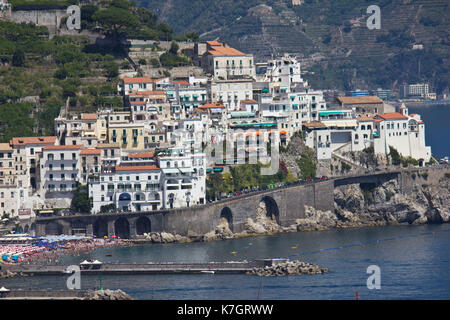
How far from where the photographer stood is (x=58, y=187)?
95.1 meters

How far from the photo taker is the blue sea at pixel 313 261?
7156 cm

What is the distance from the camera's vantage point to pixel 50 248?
88312 millimetres

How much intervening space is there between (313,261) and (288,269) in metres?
4.33

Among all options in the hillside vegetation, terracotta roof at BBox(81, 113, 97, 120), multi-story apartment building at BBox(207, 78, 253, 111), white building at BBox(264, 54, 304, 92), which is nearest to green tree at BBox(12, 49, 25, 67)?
the hillside vegetation

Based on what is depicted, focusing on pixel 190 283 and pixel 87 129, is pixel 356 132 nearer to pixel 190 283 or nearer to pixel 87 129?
pixel 87 129

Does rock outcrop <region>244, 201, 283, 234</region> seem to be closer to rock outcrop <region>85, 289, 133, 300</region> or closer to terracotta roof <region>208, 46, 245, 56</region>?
terracotta roof <region>208, 46, 245, 56</region>

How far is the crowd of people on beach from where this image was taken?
8450 centimetres

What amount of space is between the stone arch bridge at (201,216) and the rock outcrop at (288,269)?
50.6ft

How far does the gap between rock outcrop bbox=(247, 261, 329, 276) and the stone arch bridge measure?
15.4 meters

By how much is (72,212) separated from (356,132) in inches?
1019

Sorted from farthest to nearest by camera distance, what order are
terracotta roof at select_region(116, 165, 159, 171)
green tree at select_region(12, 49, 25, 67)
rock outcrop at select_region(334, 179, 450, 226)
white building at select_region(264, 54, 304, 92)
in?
1. green tree at select_region(12, 49, 25, 67)
2. white building at select_region(264, 54, 304, 92)
3. rock outcrop at select_region(334, 179, 450, 226)
4. terracotta roof at select_region(116, 165, 159, 171)

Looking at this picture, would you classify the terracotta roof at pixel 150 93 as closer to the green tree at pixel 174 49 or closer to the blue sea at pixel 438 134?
the green tree at pixel 174 49
